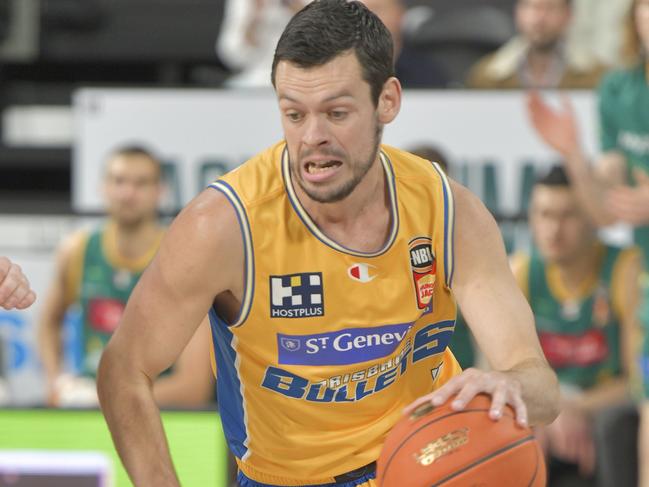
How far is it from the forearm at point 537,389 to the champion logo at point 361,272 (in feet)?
1.57

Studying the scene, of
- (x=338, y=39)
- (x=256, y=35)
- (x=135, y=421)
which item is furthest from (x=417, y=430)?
(x=256, y=35)

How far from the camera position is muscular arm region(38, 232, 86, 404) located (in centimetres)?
699

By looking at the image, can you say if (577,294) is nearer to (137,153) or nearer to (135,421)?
(137,153)

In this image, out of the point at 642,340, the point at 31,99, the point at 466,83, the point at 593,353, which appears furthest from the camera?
the point at 31,99

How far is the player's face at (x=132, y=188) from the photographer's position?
713 cm

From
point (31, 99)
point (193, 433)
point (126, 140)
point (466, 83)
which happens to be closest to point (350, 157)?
point (193, 433)

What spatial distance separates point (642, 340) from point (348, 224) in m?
2.63

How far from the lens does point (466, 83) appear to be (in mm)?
8516

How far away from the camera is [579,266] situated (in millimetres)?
6738

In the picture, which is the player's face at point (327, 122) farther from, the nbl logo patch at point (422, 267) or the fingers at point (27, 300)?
the fingers at point (27, 300)

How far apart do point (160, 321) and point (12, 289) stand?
0.47 metres

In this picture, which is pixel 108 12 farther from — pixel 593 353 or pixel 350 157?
pixel 350 157

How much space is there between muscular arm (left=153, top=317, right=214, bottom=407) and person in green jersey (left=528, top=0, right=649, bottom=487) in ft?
6.36

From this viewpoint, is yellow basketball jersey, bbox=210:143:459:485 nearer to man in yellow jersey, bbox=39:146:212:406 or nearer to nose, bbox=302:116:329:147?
nose, bbox=302:116:329:147
